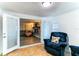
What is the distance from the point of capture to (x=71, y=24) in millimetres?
2939

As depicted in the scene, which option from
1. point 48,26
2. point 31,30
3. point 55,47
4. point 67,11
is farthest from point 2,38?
point 67,11

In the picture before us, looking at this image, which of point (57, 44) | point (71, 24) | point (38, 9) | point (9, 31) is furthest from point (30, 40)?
point (71, 24)

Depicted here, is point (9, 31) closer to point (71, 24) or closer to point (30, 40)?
point (30, 40)

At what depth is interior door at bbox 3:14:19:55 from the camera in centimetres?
Result: 283

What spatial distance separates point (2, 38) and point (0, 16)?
2.21ft

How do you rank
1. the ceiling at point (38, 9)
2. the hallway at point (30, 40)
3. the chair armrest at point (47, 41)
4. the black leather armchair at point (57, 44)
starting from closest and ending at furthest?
1. the ceiling at point (38, 9)
2. the black leather armchair at point (57, 44)
3. the chair armrest at point (47, 41)
4. the hallway at point (30, 40)

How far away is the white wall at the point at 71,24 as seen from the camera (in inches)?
101

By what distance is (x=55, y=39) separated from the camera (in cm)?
303

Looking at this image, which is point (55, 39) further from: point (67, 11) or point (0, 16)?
point (0, 16)

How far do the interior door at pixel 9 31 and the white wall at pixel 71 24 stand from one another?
1488 millimetres

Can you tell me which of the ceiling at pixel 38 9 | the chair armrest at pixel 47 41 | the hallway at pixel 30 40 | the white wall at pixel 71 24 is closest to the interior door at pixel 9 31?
the ceiling at pixel 38 9

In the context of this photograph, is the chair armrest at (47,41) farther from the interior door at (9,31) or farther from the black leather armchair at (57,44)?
the interior door at (9,31)

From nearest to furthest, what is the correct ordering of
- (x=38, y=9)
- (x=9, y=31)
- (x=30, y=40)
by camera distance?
(x=38, y=9)
(x=9, y=31)
(x=30, y=40)

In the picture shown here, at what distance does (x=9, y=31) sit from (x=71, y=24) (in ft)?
6.57
